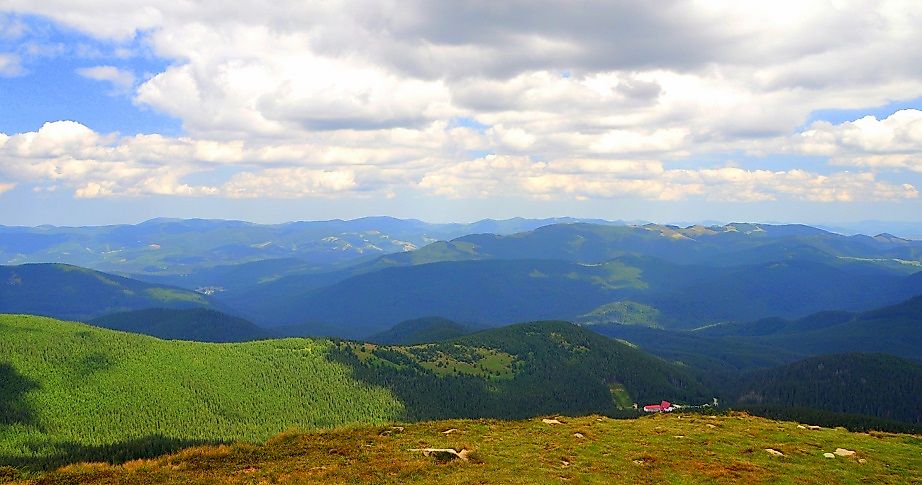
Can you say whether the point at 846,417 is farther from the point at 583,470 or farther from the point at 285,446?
the point at 285,446

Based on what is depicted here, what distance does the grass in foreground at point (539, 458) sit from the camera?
175 ft

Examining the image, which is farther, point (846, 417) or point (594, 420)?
point (846, 417)

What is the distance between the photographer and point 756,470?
5734 cm

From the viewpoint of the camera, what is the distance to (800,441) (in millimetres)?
72875

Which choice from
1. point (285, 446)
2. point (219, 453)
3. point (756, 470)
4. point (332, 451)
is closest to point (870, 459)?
point (756, 470)

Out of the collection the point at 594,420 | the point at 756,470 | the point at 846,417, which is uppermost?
the point at 756,470

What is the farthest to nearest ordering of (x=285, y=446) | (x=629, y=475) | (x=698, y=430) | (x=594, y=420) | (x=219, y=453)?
(x=594, y=420) → (x=698, y=430) → (x=285, y=446) → (x=219, y=453) → (x=629, y=475)

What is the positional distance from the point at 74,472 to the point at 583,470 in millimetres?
52738

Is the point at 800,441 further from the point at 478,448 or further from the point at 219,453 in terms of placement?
the point at 219,453

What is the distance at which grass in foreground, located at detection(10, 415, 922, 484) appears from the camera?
53312 mm

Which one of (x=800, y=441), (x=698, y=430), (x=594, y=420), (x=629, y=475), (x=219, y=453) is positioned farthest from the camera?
(x=594, y=420)

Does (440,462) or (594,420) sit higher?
(440,462)

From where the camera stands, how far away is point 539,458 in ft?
196

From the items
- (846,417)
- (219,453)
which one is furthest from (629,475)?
(846,417)
